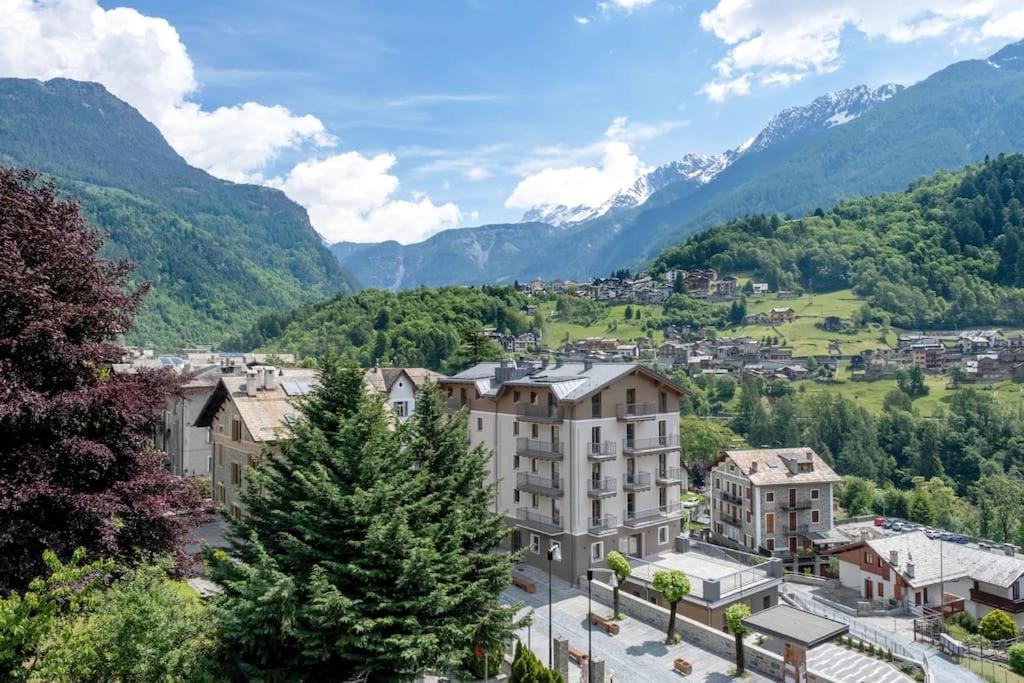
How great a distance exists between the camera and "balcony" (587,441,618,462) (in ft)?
126

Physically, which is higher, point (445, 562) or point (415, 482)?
point (415, 482)

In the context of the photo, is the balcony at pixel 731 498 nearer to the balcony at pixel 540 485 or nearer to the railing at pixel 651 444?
the railing at pixel 651 444

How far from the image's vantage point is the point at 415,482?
21.2 metres

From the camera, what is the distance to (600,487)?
3878 centimetres

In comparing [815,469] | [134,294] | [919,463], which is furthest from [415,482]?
[919,463]

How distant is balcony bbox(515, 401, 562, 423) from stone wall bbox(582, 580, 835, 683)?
8.92m

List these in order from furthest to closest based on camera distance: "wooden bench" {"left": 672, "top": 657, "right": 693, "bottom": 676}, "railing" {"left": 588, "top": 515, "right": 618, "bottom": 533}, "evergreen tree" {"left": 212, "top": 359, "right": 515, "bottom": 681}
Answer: "railing" {"left": 588, "top": 515, "right": 618, "bottom": 533}, "wooden bench" {"left": 672, "top": 657, "right": 693, "bottom": 676}, "evergreen tree" {"left": 212, "top": 359, "right": 515, "bottom": 681}

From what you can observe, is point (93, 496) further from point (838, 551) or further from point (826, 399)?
point (826, 399)

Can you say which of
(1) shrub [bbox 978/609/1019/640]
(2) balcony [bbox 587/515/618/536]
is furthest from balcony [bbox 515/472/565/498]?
(1) shrub [bbox 978/609/1019/640]

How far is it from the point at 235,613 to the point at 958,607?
2133 inches

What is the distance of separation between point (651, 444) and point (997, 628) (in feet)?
81.3

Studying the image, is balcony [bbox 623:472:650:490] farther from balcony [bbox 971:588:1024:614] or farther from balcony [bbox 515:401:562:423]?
balcony [bbox 971:588:1024:614]

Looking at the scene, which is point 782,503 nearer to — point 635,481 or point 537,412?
point 635,481

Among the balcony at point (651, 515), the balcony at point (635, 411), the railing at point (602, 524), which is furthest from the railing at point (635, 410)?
the railing at point (602, 524)
